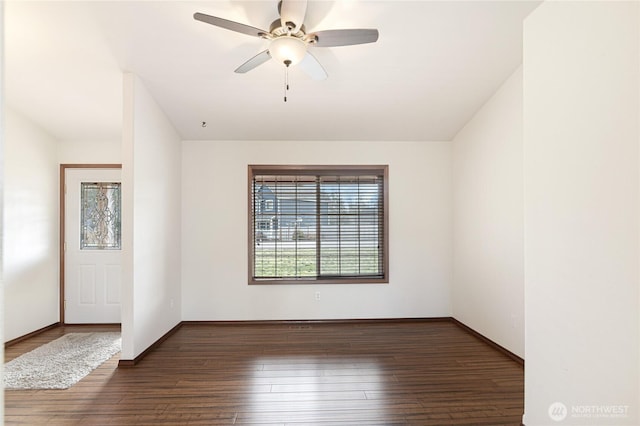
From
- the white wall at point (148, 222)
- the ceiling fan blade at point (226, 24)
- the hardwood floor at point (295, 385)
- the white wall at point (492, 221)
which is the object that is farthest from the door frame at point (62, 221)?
the white wall at point (492, 221)

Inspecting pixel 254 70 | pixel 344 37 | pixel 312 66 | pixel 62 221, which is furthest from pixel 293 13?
pixel 62 221

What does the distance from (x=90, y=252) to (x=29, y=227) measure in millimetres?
726

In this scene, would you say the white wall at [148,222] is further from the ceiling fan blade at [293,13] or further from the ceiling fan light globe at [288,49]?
the ceiling fan blade at [293,13]

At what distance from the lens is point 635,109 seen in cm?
135

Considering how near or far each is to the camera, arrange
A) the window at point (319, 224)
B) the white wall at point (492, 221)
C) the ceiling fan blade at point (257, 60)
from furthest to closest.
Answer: the window at point (319, 224), the white wall at point (492, 221), the ceiling fan blade at point (257, 60)

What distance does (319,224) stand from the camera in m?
4.73

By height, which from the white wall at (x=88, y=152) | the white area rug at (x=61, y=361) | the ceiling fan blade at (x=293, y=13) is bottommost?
the white area rug at (x=61, y=361)

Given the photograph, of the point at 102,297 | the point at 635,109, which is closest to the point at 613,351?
the point at 635,109

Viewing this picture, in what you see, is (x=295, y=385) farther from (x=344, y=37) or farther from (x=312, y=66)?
(x=344, y=37)

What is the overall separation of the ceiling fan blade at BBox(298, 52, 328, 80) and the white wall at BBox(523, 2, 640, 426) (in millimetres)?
1378

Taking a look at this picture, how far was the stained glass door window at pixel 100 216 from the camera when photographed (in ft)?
15.0

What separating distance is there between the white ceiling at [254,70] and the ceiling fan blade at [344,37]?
334 millimetres
